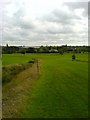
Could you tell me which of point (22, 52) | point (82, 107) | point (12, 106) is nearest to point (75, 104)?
point (82, 107)

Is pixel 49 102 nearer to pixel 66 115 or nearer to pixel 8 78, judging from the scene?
pixel 66 115

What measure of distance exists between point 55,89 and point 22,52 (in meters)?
117

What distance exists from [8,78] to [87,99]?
69.3 feet

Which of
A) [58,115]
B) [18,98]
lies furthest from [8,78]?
[58,115]

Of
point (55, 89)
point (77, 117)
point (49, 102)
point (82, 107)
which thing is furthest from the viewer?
point (55, 89)

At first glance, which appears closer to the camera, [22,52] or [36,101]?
[36,101]

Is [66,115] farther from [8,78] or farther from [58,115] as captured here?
[8,78]

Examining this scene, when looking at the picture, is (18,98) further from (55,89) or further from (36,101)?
(55,89)

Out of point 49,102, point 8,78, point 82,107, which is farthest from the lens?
point 8,78

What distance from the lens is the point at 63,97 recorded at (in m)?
21.6

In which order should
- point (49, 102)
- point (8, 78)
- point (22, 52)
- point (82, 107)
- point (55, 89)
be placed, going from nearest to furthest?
1. point (82, 107)
2. point (49, 102)
3. point (55, 89)
4. point (8, 78)
5. point (22, 52)

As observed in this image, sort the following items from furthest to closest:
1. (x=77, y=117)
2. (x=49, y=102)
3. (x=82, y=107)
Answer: (x=49, y=102) < (x=82, y=107) < (x=77, y=117)

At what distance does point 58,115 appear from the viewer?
16375 millimetres

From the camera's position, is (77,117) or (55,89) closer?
(77,117)
